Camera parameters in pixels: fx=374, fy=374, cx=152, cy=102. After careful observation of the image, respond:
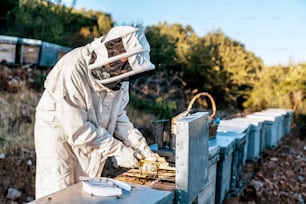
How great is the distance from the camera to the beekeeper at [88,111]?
1.79 m

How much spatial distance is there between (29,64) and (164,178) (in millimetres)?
6234

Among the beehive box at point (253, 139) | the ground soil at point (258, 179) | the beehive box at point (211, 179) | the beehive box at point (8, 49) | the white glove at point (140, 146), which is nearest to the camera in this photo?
the white glove at point (140, 146)

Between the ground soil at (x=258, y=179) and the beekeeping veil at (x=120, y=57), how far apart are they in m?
1.72

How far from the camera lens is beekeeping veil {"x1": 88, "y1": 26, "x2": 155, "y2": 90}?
1.76m

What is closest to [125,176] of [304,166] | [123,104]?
[123,104]

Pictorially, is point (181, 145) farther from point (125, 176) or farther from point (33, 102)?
point (33, 102)

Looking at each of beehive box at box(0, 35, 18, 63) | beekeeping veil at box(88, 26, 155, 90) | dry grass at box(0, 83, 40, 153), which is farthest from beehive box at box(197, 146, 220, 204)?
beehive box at box(0, 35, 18, 63)

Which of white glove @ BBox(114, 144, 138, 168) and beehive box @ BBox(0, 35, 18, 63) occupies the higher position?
beehive box @ BBox(0, 35, 18, 63)

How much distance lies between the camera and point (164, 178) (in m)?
1.70

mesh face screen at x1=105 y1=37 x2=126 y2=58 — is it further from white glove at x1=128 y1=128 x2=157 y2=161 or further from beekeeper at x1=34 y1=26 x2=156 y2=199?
white glove at x1=128 y1=128 x2=157 y2=161

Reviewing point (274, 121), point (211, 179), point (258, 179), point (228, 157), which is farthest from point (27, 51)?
point (211, 179)

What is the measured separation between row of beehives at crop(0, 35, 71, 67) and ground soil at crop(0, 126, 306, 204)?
11.1 feet

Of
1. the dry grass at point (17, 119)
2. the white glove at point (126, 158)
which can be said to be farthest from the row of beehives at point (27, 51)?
the white glove at point (126, 158)

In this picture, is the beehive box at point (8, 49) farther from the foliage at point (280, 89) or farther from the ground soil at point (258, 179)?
the foliage at point (280, 89)
